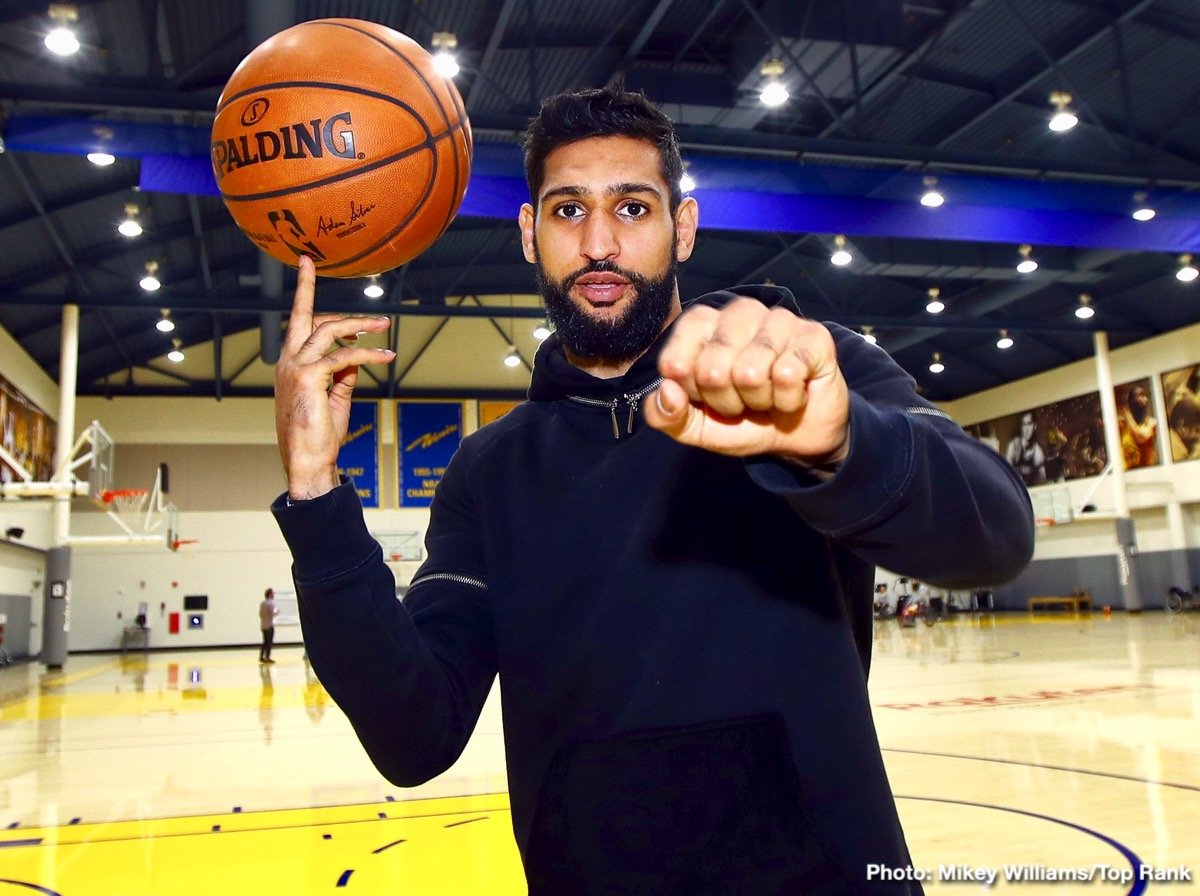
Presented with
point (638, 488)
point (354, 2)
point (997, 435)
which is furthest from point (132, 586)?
point (638, 488)

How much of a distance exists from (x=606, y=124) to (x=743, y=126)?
14.2 meters

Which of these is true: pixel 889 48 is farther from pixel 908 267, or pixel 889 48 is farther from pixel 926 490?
pixel 926 490

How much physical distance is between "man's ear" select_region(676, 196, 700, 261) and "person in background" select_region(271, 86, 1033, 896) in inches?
0.5

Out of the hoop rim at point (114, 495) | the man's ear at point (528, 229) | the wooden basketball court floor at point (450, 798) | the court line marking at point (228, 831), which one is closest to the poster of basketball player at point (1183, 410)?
the wooden basketball court floor at point (450, 798)

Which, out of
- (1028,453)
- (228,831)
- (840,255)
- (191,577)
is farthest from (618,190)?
(1028,453)

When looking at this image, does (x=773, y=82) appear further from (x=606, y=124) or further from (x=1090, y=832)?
(x=606, y=124)

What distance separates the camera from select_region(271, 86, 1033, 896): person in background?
1239mm

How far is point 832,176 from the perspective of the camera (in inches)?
523

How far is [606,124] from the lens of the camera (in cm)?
168

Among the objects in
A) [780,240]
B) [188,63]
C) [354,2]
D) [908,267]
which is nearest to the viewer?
[354,2]

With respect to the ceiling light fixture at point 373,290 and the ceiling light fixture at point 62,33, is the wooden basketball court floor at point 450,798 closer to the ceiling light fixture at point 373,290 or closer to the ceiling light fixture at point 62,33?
the ceiling light fixture at point 62,33

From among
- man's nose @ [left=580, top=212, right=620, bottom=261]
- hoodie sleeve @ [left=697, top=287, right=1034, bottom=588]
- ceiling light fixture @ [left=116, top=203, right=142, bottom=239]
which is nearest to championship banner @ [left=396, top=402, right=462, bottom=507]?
ceiling light fixture @ [left=116, top=203, right=142, bottom=239]

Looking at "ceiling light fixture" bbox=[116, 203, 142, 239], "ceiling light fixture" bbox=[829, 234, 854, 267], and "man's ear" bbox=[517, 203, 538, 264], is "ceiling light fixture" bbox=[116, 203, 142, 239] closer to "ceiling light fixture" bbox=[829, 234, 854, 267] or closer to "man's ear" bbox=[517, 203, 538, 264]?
"ceiling light fixture" bbox=[829, 234, 854, 267]

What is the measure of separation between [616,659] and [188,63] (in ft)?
43.7
